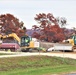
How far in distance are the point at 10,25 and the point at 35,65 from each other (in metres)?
60.8

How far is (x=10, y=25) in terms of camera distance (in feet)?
310

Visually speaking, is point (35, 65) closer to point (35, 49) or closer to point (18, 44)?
point (35, 49)

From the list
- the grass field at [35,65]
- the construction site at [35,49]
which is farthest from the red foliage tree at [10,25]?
the grass field at [35,65]

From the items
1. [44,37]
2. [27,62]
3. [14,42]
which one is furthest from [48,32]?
[27,62]

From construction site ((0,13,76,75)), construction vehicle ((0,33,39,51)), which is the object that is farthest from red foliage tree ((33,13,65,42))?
construction vehicle ((0,33,39,51))

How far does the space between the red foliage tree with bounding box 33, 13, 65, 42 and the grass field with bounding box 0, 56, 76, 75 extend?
52.4 metres

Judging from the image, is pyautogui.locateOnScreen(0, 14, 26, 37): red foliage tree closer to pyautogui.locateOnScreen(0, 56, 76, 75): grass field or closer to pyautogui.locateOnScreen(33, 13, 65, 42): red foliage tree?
pyautogui.locateOnScreen(33, 13, 65, 42): red foliage tree

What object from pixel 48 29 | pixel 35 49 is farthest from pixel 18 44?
pixel 48 29

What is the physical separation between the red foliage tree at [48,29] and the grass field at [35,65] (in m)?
52.4

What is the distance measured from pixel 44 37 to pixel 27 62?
189 ft

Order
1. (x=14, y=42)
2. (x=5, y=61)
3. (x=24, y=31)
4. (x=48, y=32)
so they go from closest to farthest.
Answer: (x=5, y=61)
(x=14, y=42)
(x=48, y=32)
(x=24, y=31)

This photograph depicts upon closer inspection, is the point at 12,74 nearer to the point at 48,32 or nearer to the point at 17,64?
the point at 17,64

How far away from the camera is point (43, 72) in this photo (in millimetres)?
28750

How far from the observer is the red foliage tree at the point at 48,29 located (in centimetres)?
9200
